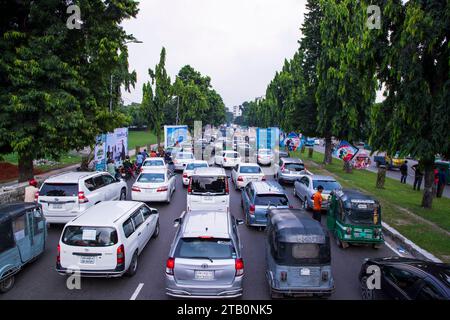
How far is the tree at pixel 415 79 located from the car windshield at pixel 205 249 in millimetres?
9989

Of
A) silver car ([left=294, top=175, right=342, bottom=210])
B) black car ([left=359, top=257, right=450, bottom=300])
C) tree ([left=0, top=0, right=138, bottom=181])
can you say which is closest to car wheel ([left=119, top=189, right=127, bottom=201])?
tree ([left=0, top=0, right=138, bottom=181])

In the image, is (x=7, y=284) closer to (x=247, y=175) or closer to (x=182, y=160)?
(x=247, y=175)

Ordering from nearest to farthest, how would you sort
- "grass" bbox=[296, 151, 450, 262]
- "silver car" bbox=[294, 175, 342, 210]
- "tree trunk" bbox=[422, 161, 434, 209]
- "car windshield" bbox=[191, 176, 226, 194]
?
"grass" bbox=[296, 151, 450, 262]
"car windshield" bbox=[191, 176, 226, 194]
"silver car" bbox=[294, 175, 342, 210]
"tree trunk" bbox=[422, 161, 434, 209]

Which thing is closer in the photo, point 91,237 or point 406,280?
point 406,280

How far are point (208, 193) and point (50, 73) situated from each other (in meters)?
8.81

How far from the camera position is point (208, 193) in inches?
505

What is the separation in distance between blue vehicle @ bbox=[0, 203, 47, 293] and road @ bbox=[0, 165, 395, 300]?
43 centimetres

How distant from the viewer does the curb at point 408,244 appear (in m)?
10.1

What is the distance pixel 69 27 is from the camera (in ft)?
50.4

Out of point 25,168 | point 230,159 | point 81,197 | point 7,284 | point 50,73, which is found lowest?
point 7,284

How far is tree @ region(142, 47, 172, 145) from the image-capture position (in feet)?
144

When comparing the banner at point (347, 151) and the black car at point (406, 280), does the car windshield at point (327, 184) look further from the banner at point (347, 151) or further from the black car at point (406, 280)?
the banner at point (347, 151)

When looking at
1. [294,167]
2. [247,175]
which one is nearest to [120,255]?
[247,175]

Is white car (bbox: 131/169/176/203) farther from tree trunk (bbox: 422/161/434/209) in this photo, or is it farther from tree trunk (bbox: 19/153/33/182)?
tree trunk (bbox: 422/161/434/209)
